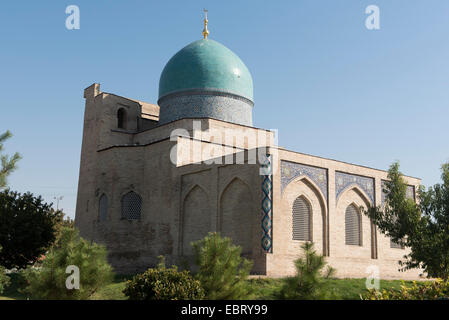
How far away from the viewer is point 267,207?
12.1m

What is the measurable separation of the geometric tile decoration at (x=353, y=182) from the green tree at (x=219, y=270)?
24.7ft

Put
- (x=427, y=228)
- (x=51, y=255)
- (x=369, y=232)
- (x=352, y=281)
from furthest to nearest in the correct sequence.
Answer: (x=369, y=232), (x=352, y=281), (x=427, y=228), (x=51, y=255)

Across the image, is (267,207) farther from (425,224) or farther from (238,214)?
(425,224)

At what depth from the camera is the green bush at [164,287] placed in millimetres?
7207

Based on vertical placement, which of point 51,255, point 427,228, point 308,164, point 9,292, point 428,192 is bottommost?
point 9,292

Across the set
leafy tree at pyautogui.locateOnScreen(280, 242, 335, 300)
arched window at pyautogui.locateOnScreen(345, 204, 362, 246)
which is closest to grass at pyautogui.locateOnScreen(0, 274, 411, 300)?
arched window at pyautogui.locateOnScreen(345, 204, 362, 246)

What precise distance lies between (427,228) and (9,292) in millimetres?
10237

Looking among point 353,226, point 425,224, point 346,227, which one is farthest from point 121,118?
point 425,224

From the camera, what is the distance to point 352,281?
12.0 m

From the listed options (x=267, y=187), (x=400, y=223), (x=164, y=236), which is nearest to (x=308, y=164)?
(x=267, y=187)

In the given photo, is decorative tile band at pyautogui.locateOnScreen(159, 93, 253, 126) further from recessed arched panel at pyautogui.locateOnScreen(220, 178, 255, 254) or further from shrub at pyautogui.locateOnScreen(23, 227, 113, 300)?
shrub at pyautogui.locateOnScreen(23, 227, 113, 300)

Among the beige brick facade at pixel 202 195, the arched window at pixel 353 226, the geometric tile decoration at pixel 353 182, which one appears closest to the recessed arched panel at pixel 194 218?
the beige brick facade at pixel 202 195

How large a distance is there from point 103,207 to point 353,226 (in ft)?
25.8
